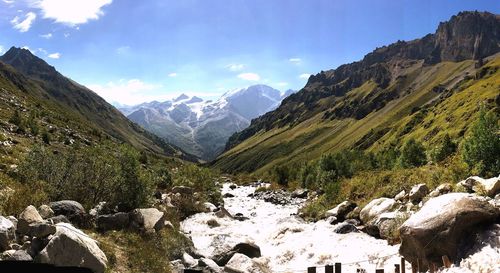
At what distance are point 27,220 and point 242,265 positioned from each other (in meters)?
13.5

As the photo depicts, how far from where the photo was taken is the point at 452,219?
67.8ft

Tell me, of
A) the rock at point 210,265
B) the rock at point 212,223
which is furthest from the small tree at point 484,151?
the rock at point 212,223

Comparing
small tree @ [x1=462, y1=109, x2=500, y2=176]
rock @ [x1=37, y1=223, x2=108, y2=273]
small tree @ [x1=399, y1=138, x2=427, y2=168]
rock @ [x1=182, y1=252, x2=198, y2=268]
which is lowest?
rock @ [x1=182, y1=252, x2=198, y2=268]

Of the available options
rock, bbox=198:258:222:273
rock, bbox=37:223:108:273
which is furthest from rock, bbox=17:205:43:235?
rock, bbox=198:258:222:273

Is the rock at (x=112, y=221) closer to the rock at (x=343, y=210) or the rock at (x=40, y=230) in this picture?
the rock at (x=40, y=230)

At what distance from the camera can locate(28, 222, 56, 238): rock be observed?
18.1m

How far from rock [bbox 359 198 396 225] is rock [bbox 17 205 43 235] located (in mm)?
25471

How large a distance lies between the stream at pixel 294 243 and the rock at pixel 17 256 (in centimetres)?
1440

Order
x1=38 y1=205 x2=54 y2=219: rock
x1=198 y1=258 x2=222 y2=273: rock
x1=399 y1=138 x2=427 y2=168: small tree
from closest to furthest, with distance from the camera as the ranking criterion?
x1=38 y1=205 x2=54 y2=219: rock < x1=198 y1=258 x2=222 y2=273: rock < x1=399 y1=138 x2=427 y2=168: small tree

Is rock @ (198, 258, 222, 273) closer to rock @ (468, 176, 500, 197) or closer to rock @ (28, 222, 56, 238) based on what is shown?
rock @ (28, 222, 56, 238)

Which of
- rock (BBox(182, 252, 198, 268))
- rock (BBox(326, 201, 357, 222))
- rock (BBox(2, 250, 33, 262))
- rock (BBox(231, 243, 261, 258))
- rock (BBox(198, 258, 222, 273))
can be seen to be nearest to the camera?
rock (BBox(2, 250, 33, 262))

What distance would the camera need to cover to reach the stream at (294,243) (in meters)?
27.6

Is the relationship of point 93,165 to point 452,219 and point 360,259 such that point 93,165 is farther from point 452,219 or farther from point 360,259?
point 452,219

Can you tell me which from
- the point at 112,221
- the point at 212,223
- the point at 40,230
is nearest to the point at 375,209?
the point at 212,223
